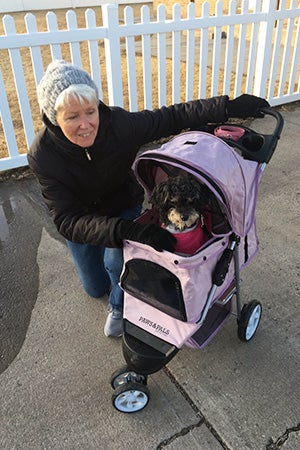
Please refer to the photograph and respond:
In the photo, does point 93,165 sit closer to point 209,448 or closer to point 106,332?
point 106,332

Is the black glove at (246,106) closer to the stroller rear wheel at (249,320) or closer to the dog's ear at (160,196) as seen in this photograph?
the dog's ear at (160,196)

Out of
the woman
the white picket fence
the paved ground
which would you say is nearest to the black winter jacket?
the woman

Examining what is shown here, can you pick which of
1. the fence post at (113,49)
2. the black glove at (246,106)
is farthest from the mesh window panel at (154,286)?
the fence post at (113,49)

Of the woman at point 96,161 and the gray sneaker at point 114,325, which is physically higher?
the woman at point 96,161

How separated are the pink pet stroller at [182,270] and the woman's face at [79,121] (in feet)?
0.95

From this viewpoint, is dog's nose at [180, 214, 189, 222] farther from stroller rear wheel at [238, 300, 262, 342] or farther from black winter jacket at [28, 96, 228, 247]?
stroller rear wheel at [238, 300, 262, 342]

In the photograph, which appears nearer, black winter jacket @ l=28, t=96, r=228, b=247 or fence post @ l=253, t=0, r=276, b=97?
black winter jacket @ l=28, t=96, r=228, b=247

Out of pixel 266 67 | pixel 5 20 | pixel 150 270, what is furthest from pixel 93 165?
pixel 266 67

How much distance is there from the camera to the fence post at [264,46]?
203 inches

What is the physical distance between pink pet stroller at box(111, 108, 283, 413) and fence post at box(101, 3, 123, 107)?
2707 mm

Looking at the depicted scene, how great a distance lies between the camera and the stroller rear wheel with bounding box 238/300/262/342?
229 centimetres

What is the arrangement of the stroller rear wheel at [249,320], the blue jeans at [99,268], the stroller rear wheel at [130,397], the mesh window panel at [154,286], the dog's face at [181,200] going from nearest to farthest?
the dog's face at [181,200], the mesh window panel at [154,286], the stroller rear wheel at [130,397], the stroller rear wheel at [249,320], the blue jeans at [99,268]

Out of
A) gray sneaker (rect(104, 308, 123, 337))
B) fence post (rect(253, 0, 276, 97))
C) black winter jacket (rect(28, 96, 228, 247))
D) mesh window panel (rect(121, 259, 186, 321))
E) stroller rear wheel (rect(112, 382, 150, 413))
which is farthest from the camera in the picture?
fence post (rect(253, 0, 276, 97))

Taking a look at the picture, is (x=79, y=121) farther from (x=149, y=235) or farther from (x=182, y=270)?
(x=182, y=270)
